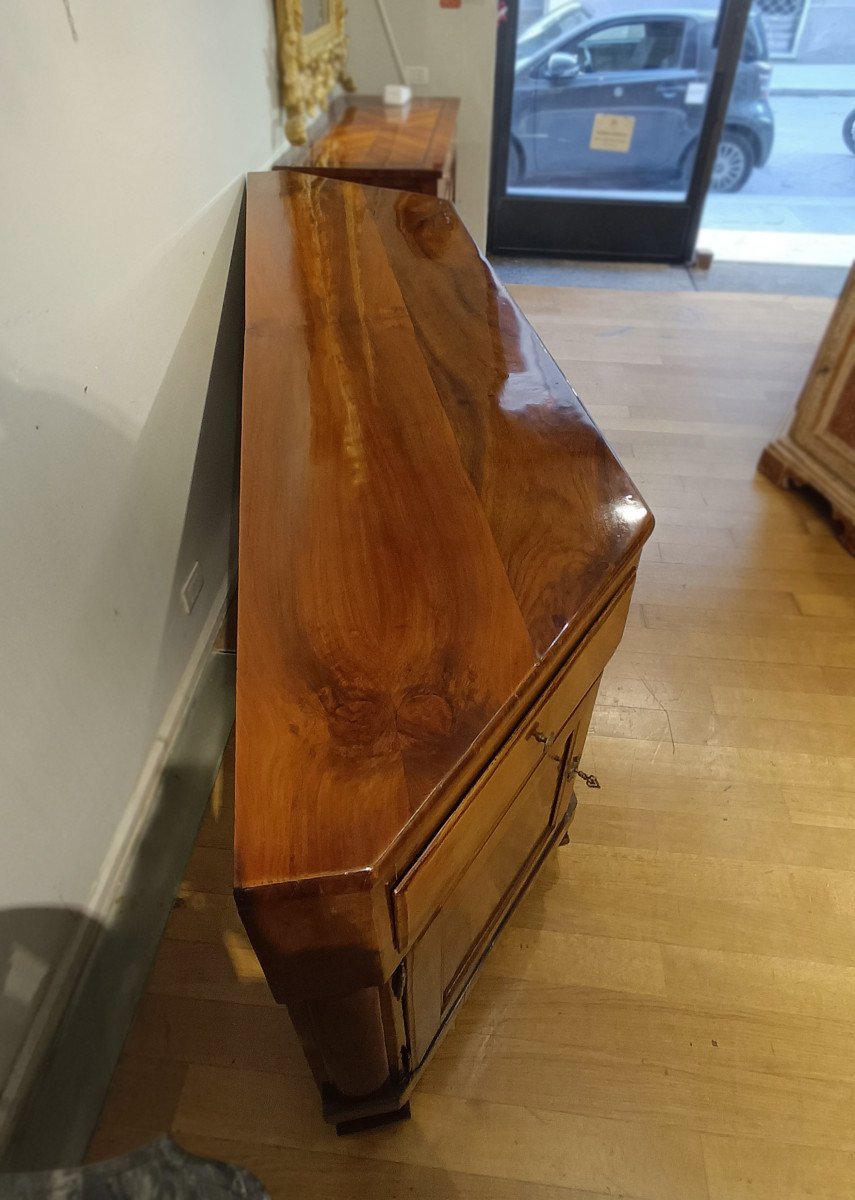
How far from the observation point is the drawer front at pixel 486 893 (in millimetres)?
764

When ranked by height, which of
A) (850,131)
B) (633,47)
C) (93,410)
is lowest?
(850,131)

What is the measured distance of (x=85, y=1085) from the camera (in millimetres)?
1009

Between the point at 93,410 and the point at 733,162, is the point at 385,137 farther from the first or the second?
the point at 733,162

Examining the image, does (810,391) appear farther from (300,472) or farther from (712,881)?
(300,472)

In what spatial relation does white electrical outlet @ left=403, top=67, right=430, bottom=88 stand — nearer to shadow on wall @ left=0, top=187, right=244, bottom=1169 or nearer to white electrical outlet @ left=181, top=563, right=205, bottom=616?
shadow on wall @ left=0, top=187, right=244, bottom=1169

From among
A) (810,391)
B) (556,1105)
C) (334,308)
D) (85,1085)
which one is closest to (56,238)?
(334,308)

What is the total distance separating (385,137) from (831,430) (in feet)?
5.17

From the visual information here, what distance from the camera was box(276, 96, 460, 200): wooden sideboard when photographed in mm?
1839

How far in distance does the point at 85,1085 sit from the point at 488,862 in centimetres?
69

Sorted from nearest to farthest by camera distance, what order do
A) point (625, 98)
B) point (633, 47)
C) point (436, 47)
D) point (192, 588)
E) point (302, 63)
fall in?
point (192, 588)
point (302, 63)
point (436, 47)
point (633, 47)
point (625, 98)

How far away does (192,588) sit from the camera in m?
1.46

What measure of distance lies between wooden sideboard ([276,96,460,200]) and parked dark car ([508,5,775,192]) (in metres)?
0.97

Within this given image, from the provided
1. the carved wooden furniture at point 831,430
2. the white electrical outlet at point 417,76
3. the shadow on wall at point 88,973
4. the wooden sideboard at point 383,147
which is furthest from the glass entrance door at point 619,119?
the shadow on wall at point 88,973

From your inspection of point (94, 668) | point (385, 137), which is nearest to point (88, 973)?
point (94, 668)
